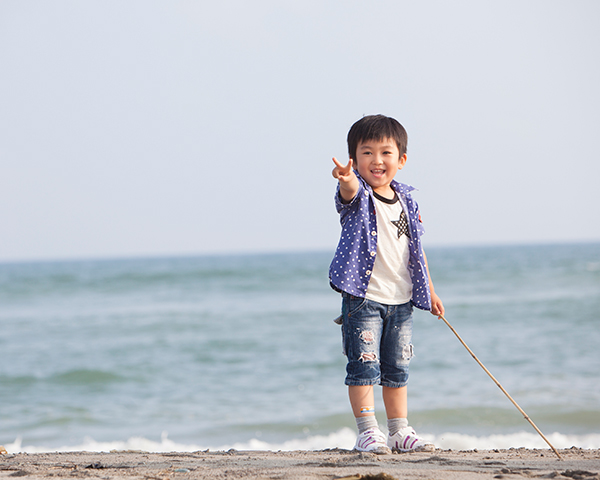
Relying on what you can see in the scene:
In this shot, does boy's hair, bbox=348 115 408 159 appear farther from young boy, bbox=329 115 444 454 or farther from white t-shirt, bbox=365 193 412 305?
white t-shirt, bbox=365 193 412 305

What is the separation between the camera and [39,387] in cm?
680

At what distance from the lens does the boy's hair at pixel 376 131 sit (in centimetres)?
266

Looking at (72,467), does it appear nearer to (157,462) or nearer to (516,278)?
(157,462)

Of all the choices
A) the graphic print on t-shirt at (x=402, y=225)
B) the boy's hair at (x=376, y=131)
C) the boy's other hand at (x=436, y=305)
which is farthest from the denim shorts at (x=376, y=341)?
the boy's hair at (x=376, y=131)

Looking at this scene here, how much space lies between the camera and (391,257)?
107 inches

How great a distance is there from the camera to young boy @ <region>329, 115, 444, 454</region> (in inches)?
103

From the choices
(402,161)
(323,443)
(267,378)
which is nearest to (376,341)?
(402,161)

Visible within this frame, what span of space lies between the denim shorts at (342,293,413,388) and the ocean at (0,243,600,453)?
6.93 ft

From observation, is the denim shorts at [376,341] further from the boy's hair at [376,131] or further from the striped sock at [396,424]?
the boy's hair at [376,131]

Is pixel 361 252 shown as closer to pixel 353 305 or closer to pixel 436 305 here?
pixel 353 305

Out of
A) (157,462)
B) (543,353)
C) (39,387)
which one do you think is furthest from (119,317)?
(157,462)

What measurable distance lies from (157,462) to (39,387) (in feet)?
16.1

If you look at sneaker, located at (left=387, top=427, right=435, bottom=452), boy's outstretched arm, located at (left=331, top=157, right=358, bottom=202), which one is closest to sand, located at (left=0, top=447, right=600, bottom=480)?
sneaker, located at (left=387, top=427, right=435, bottom=452)

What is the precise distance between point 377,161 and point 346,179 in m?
→ 0.28
